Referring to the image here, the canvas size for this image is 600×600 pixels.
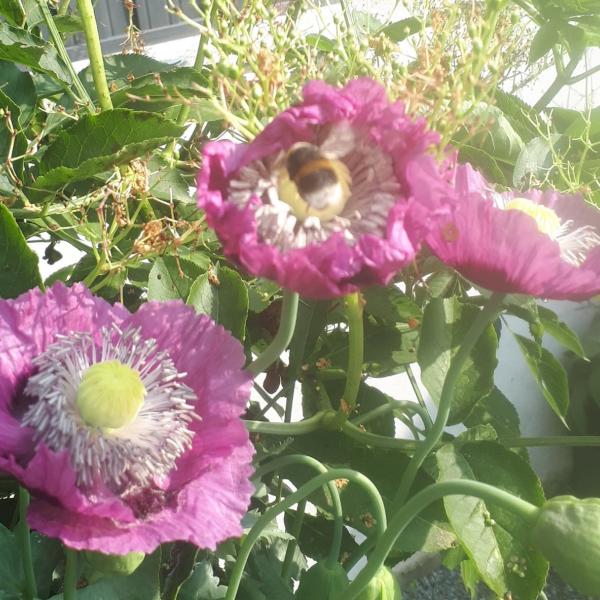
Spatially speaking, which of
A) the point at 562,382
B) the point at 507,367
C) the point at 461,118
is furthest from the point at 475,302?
the point at 507,367

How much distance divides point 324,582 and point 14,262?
0.19m

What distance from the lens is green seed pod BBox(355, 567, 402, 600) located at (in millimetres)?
352

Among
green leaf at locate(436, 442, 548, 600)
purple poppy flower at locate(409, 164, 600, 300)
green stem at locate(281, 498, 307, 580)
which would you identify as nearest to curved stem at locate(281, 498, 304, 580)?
green stem at locate(281, 498, 307, 580)

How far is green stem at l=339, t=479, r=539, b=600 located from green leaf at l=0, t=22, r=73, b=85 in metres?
0.28

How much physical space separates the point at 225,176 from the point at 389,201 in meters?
0.05

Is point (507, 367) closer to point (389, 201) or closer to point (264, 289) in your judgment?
point (264, 289)

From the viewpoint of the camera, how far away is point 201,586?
43 centimetres

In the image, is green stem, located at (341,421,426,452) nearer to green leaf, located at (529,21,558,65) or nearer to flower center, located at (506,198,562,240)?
flower center, located at (506,198,562,240)

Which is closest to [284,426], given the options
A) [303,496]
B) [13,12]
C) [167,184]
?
[303,496]

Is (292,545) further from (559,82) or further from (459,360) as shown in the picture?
(559,82)

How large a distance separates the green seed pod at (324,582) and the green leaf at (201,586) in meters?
0.07

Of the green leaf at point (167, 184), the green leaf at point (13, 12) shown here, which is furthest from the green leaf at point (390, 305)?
the green leaf at point (13, 12)

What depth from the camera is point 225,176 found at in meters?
0.26

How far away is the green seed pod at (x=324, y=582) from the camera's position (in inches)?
14.5
